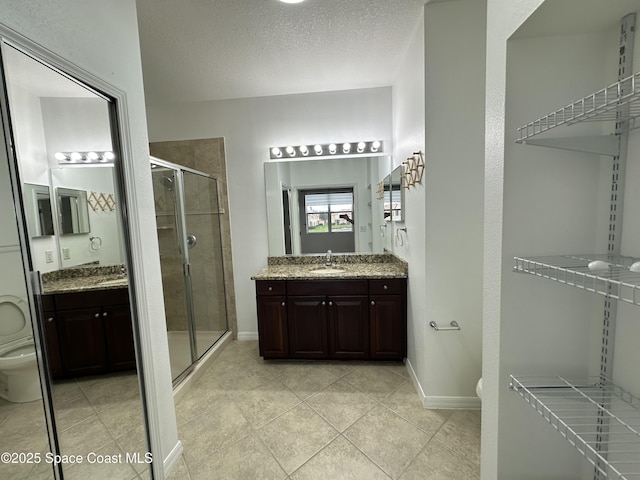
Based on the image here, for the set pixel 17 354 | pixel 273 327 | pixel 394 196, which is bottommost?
pixel 273 327

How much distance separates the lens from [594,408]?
2.96 ft

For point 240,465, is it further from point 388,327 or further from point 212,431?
point 388,327

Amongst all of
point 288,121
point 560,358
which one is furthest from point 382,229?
point 560,358

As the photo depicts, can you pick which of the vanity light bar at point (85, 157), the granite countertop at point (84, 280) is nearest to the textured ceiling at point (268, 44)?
the vanity light bar at point (85, 157)

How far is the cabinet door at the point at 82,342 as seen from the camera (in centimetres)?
114

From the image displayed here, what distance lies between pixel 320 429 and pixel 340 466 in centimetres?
29

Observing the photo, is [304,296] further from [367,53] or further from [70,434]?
[367,53]

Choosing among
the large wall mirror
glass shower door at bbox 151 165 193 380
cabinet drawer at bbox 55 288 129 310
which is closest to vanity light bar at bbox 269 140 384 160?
glass shower door at bbox 151 165 193 380

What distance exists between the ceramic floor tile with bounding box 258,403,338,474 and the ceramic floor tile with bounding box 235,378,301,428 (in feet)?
0.22

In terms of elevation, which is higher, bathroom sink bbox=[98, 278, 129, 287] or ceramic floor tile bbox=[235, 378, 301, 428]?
bathroom sink bbox=[98, 278, 129, 287]

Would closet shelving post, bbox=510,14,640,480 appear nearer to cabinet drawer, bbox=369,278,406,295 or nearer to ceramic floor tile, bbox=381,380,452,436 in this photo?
ceramic floor tile, bbox=381,380,452,436

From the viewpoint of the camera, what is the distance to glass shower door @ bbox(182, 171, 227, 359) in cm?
263

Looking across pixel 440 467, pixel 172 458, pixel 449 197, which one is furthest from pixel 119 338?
pixel 449 197

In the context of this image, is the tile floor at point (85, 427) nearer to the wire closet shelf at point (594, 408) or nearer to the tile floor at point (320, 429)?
the tile floor at point (320, 429)
